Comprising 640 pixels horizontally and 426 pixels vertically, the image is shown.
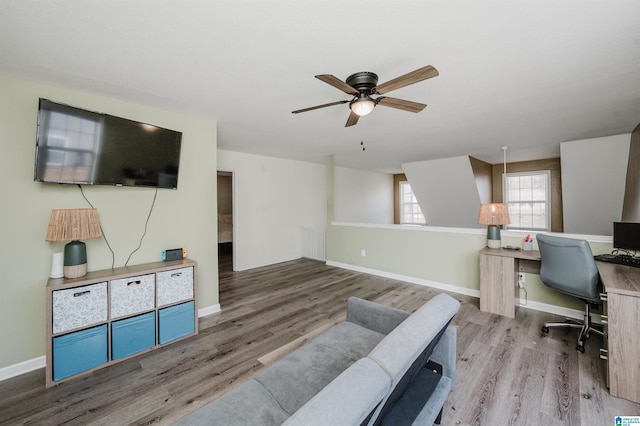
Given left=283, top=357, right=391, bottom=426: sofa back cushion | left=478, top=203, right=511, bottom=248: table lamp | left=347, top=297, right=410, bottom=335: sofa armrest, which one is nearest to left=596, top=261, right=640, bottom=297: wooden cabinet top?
left=478, top=203, right=511, bottom=248: table lamp

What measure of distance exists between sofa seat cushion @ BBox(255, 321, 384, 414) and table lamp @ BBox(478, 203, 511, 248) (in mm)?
2493

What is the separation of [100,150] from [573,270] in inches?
179

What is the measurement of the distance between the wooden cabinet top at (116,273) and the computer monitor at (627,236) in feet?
14.9

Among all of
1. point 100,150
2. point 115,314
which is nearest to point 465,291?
point 115,314

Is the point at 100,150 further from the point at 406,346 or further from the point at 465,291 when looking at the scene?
the point at 465,291

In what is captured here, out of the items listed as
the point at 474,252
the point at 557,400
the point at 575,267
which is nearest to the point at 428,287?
the point at 474,252

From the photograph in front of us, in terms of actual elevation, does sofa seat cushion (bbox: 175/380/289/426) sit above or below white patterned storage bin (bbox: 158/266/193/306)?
below

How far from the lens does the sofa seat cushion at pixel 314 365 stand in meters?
1.32

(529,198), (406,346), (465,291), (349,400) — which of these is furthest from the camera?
(529,198)

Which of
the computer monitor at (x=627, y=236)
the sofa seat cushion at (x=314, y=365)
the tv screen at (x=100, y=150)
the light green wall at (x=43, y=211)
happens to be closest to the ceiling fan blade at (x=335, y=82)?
the sofa seat cushion at (x=314, y=365)

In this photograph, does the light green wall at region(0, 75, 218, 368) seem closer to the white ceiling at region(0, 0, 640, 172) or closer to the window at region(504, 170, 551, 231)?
the white ceiling at region(0, 0, 640, 172)

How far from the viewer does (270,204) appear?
5.67 m

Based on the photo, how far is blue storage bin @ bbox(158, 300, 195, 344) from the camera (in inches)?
98.4

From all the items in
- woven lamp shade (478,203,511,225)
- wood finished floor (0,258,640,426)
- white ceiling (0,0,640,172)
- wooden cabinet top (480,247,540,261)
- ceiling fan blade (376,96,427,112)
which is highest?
white ceiling (0,0,640,172)
